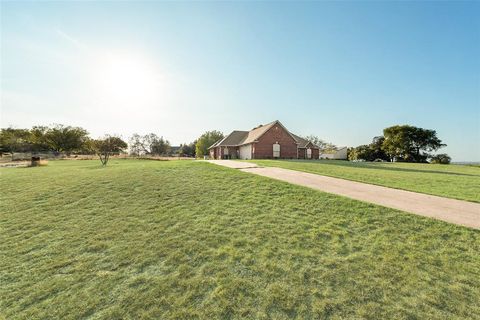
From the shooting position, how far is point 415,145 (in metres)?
41.8

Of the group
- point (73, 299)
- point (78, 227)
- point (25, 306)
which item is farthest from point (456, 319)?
point (78, 227)

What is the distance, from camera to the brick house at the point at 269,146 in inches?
1200

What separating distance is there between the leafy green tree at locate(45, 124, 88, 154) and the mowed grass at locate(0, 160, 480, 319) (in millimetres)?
62210

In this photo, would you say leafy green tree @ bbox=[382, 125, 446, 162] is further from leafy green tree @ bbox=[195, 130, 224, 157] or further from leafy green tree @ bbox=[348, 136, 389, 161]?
leafy green tree @ bbox=[195, 130, 224, 157]

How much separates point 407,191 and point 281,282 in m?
7.59

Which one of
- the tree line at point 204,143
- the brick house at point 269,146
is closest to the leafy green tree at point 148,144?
the tree line at point 204,143

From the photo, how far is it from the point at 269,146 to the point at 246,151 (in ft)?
12.6

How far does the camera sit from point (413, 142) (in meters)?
41.8

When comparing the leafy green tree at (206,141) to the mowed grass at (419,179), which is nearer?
the mowed grass at (419,179)

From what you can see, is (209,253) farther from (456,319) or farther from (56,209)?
(56,209)

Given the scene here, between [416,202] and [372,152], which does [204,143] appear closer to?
[372,152]

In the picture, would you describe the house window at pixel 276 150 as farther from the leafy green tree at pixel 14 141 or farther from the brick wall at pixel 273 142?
the leafy green tree at pixel 14 141

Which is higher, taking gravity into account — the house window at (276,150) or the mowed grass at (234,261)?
the house window at (276,150)

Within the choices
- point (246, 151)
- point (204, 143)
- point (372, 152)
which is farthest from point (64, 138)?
point (372, 152)
